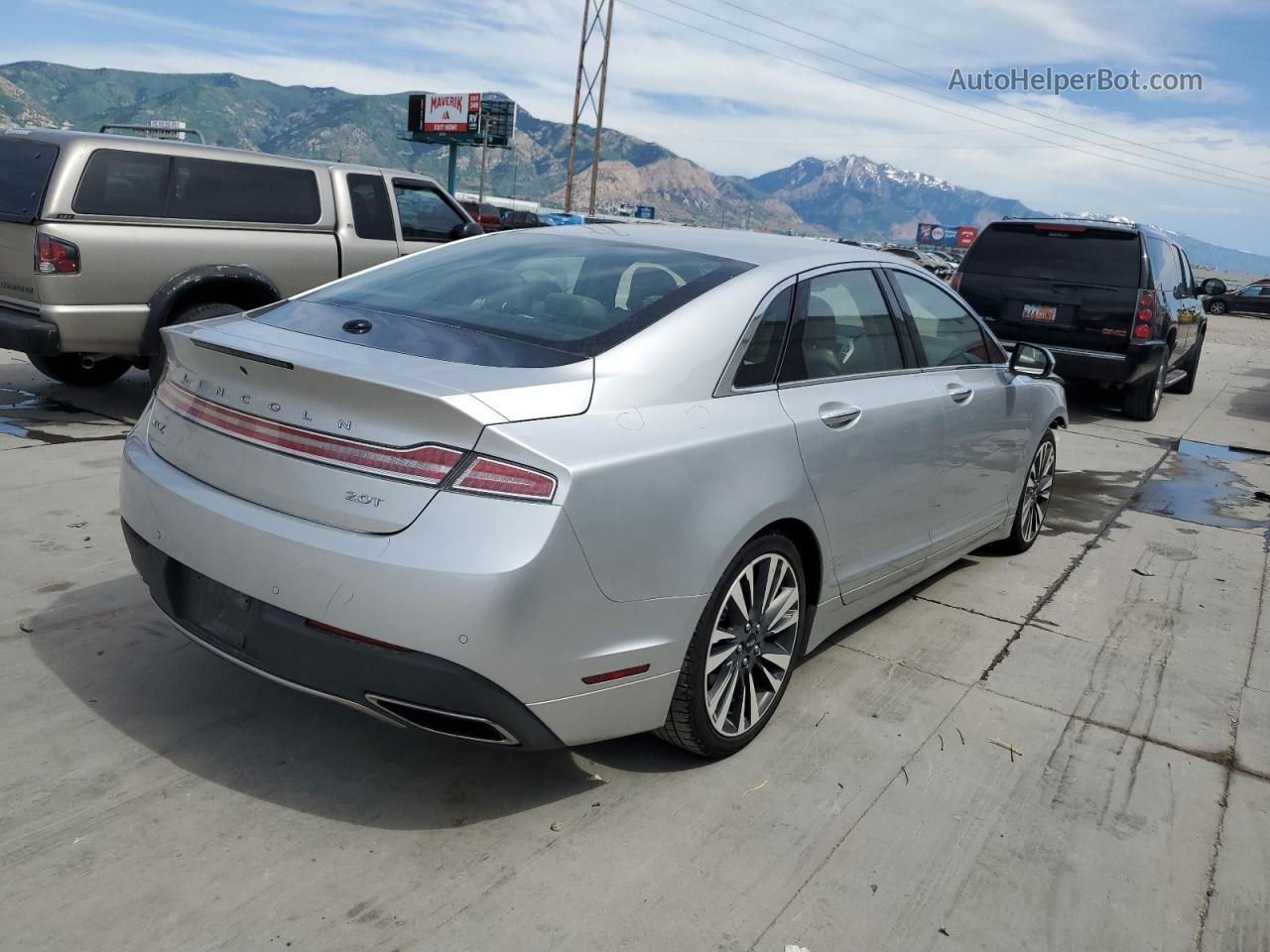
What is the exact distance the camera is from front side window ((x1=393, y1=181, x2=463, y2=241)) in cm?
923

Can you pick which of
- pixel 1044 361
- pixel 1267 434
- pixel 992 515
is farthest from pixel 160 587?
pixel 1267 434

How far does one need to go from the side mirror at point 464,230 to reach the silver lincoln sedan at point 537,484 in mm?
5142

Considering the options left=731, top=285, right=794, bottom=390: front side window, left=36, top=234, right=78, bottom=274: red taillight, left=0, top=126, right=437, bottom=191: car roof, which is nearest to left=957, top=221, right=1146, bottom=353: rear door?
left=0, top=126, right=437, bottom=191: car roof

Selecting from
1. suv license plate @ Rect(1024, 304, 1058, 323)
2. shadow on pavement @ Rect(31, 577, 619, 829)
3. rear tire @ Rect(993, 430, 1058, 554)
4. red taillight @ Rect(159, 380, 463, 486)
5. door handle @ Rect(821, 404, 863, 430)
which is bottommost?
shadow on pavement @ Rect(31, 577, 619, 829)

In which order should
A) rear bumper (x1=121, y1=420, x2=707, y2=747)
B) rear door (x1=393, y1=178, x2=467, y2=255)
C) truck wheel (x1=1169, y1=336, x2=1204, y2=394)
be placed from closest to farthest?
rear bumper (x1=121, y1=420, x2=707, y2=747)
rear door (x1=393, y1=178, x2=467, y2=255)
truck wheel (x1=1169, y1=336, x2=1204, y2=394)

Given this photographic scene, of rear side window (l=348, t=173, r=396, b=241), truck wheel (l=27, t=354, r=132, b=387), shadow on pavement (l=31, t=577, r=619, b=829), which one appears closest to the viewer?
shadow on pavement (l=31, t=577, r=619, b=829)

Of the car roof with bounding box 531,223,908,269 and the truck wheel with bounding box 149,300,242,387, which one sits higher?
the car roof with bounding box 531,223,908,269

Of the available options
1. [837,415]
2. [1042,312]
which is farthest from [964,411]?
[1042,312]

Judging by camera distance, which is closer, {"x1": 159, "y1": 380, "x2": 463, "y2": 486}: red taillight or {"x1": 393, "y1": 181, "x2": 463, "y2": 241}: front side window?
{"x1": 159, "y1": 380, "x2": 463, "y2": 486}: red taillight

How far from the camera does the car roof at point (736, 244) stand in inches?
150

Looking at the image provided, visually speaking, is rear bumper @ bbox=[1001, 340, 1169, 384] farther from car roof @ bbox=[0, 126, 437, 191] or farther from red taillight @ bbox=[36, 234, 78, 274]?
red taillight @ bbox=[36, 234, 78, 274]

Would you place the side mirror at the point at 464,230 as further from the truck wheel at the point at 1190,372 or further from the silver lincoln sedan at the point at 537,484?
the truck wheel at the point at 1190,372

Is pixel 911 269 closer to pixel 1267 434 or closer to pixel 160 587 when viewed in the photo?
pixel 160 587

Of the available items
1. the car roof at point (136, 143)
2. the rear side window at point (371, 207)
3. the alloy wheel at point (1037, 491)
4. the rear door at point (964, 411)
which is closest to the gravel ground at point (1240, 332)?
the alloy wheel at point (1037, 491)
